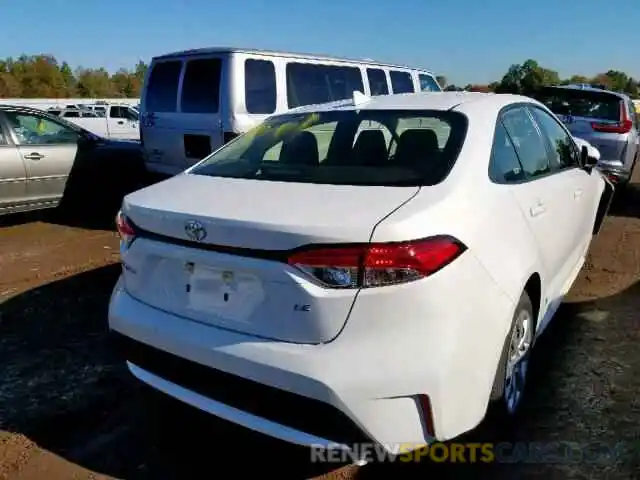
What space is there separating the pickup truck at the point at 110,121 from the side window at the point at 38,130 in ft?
36.2

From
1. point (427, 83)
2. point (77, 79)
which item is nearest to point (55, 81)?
point (77, 79)

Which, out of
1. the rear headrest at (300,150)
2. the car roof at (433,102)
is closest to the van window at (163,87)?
the car roof at (433,102)

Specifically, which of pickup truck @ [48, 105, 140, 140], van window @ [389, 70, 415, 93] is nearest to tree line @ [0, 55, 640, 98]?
pickup truck @ [48, 105, 140, 140]

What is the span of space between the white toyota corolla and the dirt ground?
1.17 ft

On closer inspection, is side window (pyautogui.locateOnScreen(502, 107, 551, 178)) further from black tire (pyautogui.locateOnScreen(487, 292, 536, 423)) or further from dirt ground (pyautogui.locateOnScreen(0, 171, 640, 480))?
dirt ground (pyautogui.locateOnScreen(0, 171, 640, 480))

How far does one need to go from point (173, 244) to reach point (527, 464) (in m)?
1.80

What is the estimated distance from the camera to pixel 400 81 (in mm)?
9211

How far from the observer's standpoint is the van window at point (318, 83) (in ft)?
22.8

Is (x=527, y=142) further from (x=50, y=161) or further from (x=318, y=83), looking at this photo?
(x=50, y=161)

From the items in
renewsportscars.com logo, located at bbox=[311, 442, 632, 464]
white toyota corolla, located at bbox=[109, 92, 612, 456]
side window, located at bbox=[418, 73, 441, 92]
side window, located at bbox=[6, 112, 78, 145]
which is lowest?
renewsportscars.com logo, located at bbox=[311, 442, 632, 464]

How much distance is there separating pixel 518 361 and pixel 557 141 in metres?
1.70

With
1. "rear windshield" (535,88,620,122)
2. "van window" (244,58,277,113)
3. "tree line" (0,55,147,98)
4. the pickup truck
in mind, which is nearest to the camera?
"van window" (244,58,277,113)

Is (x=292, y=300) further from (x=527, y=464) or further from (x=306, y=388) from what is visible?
(x=527, y=464)

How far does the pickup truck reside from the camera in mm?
18766
